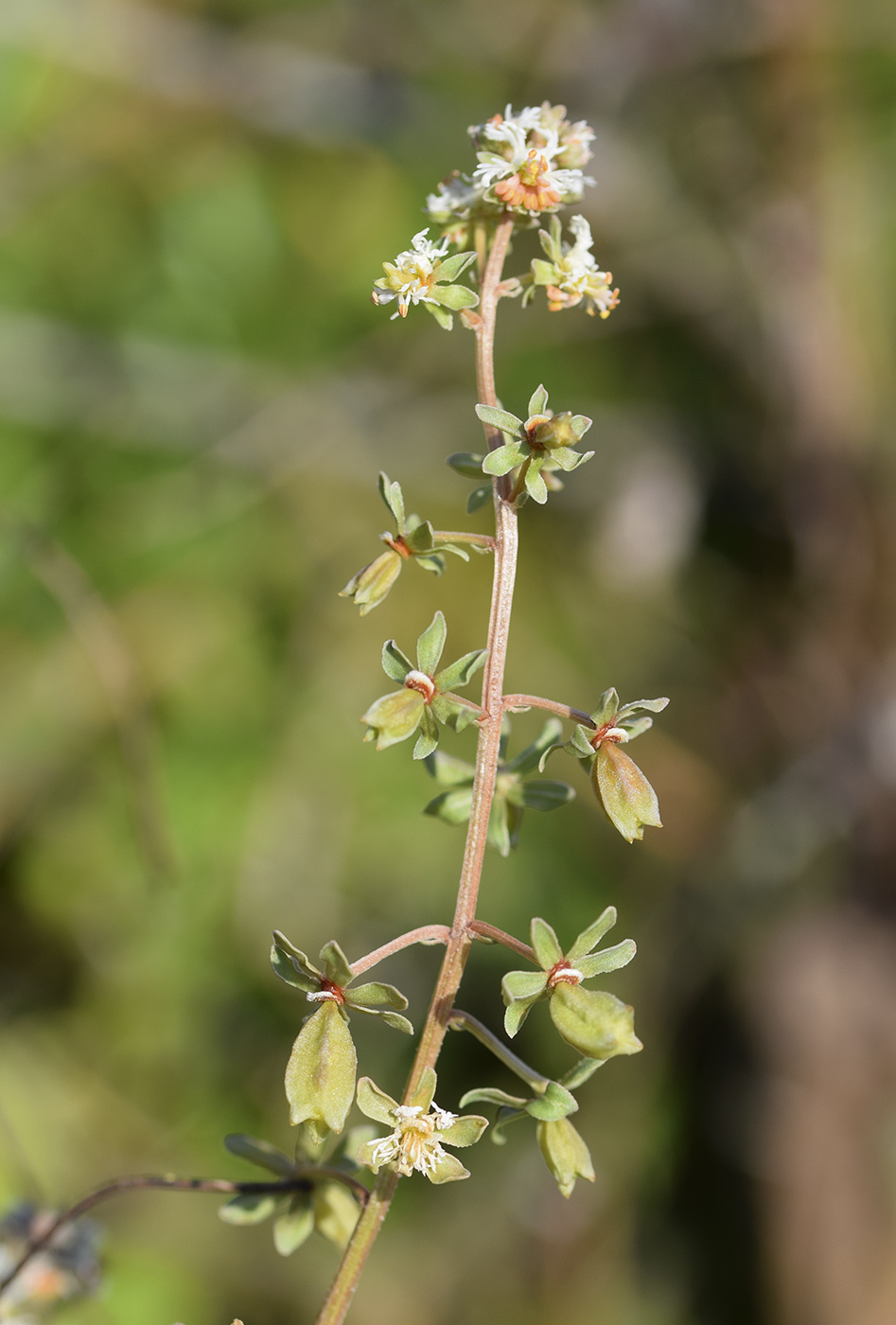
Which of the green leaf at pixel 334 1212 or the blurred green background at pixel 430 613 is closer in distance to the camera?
the green leaf at pixel 334 1212

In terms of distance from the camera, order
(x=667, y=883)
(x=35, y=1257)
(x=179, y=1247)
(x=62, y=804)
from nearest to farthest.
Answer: (x=35, y=1257)
(x=179, y=1247)
(x=62, y=804)
(x=667, y=883)

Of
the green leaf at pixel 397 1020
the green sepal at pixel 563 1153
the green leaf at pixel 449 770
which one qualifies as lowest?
the green sepal at pixel 563 1153

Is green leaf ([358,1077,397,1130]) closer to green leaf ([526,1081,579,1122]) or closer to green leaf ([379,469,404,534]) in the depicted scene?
green leaf ([526,1081,579,1122])

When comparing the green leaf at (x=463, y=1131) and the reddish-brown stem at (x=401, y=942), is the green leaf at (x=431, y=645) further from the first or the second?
the green leaf at (x=463, y=1131)

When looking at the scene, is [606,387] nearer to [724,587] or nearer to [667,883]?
[724,587]

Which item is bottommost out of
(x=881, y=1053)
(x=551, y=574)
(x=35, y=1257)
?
(x=881, y=1053)

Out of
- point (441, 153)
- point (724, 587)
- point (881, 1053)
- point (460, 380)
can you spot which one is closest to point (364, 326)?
point (460, 380)

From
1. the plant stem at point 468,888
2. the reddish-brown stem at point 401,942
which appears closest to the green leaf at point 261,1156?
the plant stem at point 468,888

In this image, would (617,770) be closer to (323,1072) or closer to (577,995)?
(577,995)
